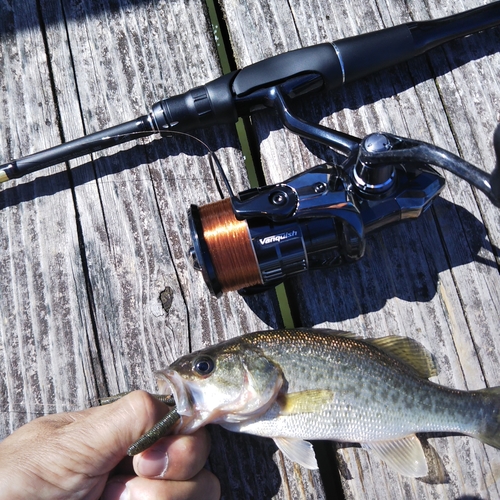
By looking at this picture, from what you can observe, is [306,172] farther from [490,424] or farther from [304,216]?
[490,424]

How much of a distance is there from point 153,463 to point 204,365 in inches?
16.5

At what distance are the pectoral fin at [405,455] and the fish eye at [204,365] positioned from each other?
2.65 ft

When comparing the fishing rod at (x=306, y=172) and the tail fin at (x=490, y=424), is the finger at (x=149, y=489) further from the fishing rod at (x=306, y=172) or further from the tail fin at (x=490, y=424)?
the tail fin at (x=490, y=424)

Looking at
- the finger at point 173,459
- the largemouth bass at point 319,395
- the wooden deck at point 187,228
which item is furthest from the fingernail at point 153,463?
the wooden deck at point 187,228

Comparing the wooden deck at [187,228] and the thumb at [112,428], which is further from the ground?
the wooden deck at [187,228]

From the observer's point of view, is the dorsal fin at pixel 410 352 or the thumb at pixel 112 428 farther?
the dorsal fin at pixel 410 352

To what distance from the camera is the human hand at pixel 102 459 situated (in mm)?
1689

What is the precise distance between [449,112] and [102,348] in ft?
6.94

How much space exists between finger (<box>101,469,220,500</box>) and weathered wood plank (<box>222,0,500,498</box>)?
75 cm

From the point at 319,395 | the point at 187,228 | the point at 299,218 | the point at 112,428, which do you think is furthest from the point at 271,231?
the point at 112,428

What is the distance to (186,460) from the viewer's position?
75.1 inches

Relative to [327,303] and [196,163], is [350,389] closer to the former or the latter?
A: [327,303]

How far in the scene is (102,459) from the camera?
175 cm

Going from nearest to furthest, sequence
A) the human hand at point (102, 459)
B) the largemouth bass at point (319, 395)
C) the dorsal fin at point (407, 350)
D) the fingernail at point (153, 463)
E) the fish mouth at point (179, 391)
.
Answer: the human hand at point (102, 459), the fingernail at point (153, 463), the fish mouth at point (179, 391), the largemouth bass at point (319, 395), the dorsal fin at point (407, 350)
